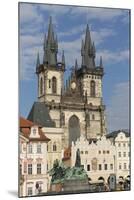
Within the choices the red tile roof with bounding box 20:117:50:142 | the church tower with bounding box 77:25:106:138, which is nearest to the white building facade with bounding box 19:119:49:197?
the red tile roof with bounding box 20:117:50:142

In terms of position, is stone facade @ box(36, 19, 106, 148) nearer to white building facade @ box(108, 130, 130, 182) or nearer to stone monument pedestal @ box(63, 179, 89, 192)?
white building facade @ box(108, 130, 130, 182)

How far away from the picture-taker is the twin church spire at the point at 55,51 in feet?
13.1

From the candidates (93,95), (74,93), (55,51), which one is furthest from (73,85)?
(55,51)

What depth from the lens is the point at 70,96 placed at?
411cm

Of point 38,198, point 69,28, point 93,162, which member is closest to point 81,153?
point 93,162

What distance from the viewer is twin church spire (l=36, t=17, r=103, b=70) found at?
398 cm

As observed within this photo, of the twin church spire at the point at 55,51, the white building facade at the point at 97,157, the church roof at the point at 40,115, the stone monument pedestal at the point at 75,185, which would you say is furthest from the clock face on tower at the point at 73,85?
the stone monument pedestal at the point at 75,185

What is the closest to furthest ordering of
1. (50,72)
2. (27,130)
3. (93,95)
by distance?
1. (27,130)
2. (50,72)
3. (93,95)

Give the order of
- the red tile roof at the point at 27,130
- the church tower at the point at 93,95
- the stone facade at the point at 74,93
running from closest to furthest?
the red tile roof at the point at 27,130 → the stone facade at the point at 74,93 → the church tower at the point at 93,95

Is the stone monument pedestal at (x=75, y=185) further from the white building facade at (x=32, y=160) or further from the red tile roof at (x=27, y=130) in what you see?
the red tile roof at (x=27, y=130)

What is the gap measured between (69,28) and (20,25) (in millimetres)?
349

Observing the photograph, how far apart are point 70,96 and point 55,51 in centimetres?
33

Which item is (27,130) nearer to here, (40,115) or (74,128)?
(40,115)

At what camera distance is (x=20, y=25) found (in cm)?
390
